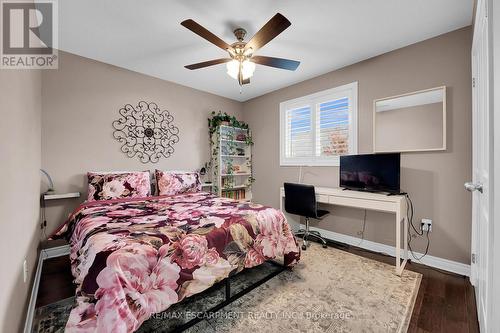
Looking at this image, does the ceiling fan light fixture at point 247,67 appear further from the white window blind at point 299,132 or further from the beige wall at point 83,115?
the beige wall at point 83,115

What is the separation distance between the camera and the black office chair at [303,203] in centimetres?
279

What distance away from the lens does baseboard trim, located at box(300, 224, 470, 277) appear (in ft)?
7.09

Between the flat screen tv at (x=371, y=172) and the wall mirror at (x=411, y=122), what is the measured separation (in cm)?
24

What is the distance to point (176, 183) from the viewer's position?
3129mm

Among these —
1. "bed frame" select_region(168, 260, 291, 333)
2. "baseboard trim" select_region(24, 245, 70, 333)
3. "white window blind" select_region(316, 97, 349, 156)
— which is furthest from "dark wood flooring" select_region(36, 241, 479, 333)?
"white window blind" select_region(316, 97, 349, 156)

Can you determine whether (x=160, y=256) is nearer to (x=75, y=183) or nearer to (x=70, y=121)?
(x=75, y=183)

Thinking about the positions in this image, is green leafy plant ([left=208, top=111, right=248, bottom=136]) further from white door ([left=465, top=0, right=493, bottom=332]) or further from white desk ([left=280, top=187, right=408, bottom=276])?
white door ([left=465, top=0, right=493, bottom=332])

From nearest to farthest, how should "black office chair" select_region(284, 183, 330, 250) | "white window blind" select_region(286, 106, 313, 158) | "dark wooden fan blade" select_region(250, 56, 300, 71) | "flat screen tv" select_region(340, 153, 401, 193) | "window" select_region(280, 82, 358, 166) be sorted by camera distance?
"dark wooden fan blade" select_region(250, 56, 300, 71) → "flat screen tv" select_region(340, 153, 401, 193) → "black office chair" select_region(284, 183, 330, 250) → "window" select_region(280, 82, 358, 166) → "white window blind" select_region(286, 106, 313, 158)

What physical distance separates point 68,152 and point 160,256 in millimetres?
2407

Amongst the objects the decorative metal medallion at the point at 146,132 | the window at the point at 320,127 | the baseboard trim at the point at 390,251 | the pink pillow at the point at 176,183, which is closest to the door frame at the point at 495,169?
the baseboard trim at the point at 390,251

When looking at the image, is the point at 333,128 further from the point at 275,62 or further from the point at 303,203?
the point at 275,62

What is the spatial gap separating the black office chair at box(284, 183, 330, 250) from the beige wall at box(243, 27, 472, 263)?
1.46ft

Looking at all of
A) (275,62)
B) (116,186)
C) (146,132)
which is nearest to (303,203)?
(275,62)

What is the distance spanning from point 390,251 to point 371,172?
1.02 meters
